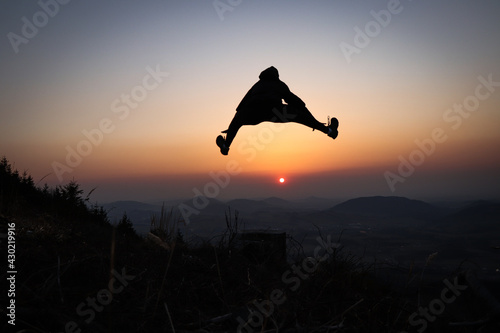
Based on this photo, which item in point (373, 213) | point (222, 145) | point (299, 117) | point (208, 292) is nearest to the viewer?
point (208, 292)

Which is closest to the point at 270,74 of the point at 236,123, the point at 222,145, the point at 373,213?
the point at 236,123

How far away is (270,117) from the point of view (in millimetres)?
4801

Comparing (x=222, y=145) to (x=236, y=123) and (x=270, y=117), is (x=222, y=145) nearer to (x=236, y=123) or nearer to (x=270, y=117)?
(x=236, y=123)

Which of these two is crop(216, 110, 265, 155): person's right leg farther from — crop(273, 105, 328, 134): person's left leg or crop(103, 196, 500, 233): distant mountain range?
crop(103, 196, 500, 233): distant mountain range

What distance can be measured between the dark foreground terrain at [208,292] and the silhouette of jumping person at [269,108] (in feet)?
6.32

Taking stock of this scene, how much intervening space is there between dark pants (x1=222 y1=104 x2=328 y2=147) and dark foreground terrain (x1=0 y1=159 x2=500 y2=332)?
191 cm

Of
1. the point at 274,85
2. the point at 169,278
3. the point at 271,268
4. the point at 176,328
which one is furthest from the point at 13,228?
the point at 274,85

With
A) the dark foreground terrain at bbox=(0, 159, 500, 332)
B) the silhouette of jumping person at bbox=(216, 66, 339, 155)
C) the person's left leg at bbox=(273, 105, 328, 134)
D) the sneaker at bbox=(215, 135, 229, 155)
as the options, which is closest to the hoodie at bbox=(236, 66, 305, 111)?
the silhouette of jumping person at bbox=(216, 66, 339, 155)

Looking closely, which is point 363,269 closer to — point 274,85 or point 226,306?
point 226,306

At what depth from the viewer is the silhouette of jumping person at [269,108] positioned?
15.3 feet

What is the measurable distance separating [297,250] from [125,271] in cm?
188

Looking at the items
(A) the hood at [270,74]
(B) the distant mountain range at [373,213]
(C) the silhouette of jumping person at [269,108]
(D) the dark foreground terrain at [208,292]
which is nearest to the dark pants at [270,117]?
(C) the silhouette of jumping person at [269,108]

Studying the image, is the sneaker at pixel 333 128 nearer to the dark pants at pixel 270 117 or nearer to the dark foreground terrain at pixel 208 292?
the dark pants at pixel 270 117

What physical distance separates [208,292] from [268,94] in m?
3.10
